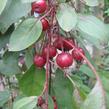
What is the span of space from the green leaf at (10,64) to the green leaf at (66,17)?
25 centimetres

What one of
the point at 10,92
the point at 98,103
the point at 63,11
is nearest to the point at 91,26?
the point at 63,11

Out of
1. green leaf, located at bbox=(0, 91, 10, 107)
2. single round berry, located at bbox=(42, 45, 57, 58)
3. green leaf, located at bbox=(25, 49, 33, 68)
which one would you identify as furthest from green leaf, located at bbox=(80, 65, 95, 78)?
single round berry, located at bbox=(42, 45, 57, 58)

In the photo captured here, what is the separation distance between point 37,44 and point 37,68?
0.06 m

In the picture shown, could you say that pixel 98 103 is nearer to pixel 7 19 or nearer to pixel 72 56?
pixel 72 56

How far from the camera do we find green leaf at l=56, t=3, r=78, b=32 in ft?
2.64

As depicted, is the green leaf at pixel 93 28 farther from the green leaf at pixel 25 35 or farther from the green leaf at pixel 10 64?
the green leaf at pixel 10 64

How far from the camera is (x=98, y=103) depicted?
81 cm

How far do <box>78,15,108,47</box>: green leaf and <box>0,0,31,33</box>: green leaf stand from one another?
0.13 meters

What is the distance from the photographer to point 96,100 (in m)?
0.81

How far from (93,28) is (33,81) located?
0.25 metres

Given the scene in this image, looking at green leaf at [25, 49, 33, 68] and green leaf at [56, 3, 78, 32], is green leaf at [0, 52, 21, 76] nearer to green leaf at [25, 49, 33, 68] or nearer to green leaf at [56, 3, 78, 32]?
green leaf at [25, 49, 33, 68]

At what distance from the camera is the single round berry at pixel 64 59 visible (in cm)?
84

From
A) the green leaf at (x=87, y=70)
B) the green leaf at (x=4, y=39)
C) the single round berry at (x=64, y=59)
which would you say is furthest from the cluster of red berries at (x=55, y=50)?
the green leaf at (x=87, y=70)

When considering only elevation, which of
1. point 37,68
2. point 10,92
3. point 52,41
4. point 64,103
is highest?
point 52,41
